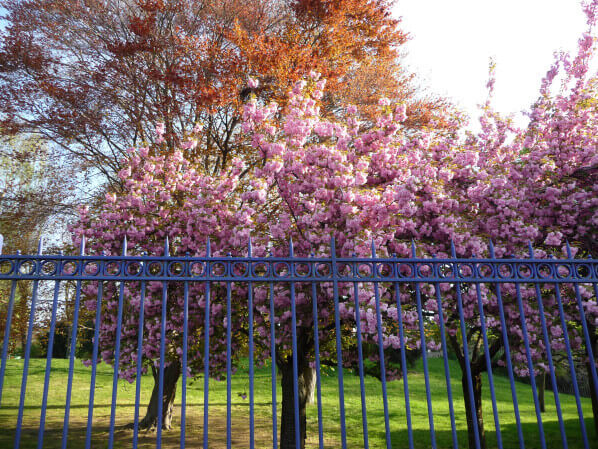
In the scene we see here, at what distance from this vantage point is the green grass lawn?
1461 cm

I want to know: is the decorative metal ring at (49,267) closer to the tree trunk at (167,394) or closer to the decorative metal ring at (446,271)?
the decorative metal ring at (446,271)

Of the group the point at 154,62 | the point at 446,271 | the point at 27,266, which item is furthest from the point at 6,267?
the point at 154,62

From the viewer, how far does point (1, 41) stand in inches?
621

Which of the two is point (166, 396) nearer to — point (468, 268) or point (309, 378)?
point (309, 378)

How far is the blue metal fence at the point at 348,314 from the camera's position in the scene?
15.2 ft

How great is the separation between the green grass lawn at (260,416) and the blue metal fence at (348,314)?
25 centimetres

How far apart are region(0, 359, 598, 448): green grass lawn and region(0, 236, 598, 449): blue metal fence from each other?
25 centimetres

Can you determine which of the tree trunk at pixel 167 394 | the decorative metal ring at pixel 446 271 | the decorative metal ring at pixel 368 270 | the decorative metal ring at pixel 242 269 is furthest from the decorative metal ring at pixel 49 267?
the tree trunk at pixel 167 394

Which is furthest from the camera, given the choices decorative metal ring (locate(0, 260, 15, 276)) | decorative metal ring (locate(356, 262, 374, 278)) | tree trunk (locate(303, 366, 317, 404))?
tree trunk (locate(303, 366, 317, 404))

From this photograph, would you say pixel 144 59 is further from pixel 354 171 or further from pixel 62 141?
pixel 354 171

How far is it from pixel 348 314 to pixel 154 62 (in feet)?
36.1

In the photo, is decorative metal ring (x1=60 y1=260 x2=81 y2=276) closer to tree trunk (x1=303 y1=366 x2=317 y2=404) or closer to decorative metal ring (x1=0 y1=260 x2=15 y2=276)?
decorative metal ring (x1=0 y1=260 x2=15 y2=276)

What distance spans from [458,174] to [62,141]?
41.6ft

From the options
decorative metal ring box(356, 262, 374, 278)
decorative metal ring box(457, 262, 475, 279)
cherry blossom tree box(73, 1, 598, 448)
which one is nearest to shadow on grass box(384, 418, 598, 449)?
cherry blossom tree box(73, 1, 598, 448)
